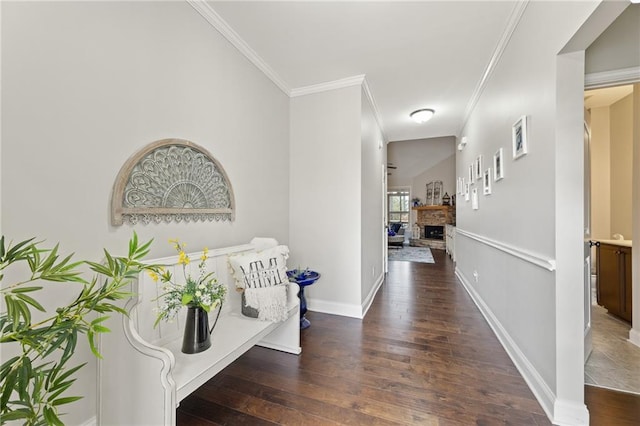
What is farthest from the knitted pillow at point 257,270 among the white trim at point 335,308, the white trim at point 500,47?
the white trim at point 500,47

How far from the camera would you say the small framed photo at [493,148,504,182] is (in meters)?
2.43

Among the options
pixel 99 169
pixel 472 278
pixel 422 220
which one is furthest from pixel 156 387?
pixel 422 220

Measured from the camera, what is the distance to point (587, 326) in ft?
6.57

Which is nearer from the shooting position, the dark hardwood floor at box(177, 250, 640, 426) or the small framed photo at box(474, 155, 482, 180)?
the dark hardwood floor at box(177, 250, 640, 426)

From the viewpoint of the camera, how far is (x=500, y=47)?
2436 mm

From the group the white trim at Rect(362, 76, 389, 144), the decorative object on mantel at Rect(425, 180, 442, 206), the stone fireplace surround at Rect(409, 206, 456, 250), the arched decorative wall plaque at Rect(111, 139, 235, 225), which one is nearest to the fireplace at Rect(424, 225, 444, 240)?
the stone fireplace surround at Rect(409, 206, 456, 250)

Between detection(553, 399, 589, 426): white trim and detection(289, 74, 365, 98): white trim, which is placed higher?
detection(289, 74, 365, 98): white trim

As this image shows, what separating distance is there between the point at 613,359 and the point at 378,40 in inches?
131

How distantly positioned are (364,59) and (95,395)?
3.35 metres

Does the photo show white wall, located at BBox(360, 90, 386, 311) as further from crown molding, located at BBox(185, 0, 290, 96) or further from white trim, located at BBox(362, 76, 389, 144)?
crown molding, located at BBox(185, 0, 290, 96)

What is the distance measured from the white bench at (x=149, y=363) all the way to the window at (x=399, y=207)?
1031 cm

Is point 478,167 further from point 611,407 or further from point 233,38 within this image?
point 233,38

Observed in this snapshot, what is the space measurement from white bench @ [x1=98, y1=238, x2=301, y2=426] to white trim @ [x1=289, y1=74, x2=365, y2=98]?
8.40ft

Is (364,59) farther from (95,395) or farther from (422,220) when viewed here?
(422,220)
